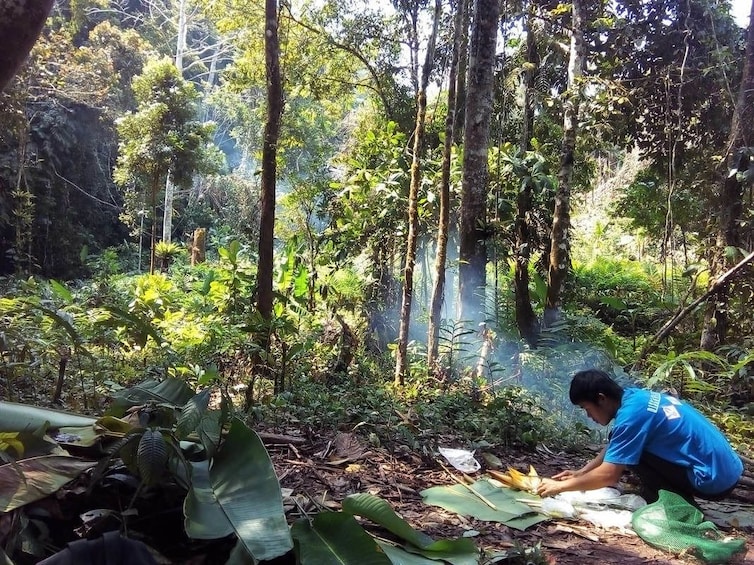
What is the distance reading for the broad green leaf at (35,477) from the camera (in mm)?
1666

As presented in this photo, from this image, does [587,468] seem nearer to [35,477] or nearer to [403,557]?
[403,557]

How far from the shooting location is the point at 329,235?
9.72 metres

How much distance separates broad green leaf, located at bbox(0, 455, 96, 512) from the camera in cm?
167

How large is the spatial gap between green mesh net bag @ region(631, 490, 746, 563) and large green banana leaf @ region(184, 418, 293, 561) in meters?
1.84

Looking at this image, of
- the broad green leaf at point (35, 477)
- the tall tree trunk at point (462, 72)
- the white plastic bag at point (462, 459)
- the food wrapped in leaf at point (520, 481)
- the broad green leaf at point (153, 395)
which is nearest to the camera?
the broad green leaf at point (35, 477)

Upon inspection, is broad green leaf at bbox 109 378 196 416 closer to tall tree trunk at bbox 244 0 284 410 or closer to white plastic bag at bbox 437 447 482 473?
white plastic bag at bbox 437 447 482 473

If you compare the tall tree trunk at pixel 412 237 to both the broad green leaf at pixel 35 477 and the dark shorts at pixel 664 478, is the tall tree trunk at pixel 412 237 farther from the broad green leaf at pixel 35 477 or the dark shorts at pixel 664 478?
the broad green leaf at pixel 35 477

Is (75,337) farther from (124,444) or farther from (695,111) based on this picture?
(695,111)

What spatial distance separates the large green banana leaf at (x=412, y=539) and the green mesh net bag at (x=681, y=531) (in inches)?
42.1

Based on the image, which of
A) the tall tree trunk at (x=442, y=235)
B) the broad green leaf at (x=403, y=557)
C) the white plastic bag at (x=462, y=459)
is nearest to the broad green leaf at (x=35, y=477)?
the broad green leaf at (x=403, y=557)

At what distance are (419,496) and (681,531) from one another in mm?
1248

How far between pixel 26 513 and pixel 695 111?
29.9 ft

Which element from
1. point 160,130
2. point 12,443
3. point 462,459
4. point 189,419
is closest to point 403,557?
point 189,419

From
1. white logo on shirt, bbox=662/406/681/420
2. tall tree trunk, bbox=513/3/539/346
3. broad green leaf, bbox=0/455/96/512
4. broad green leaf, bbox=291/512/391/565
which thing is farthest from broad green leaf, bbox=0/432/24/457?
tall tree trunk, bbox=513/3/539/346
